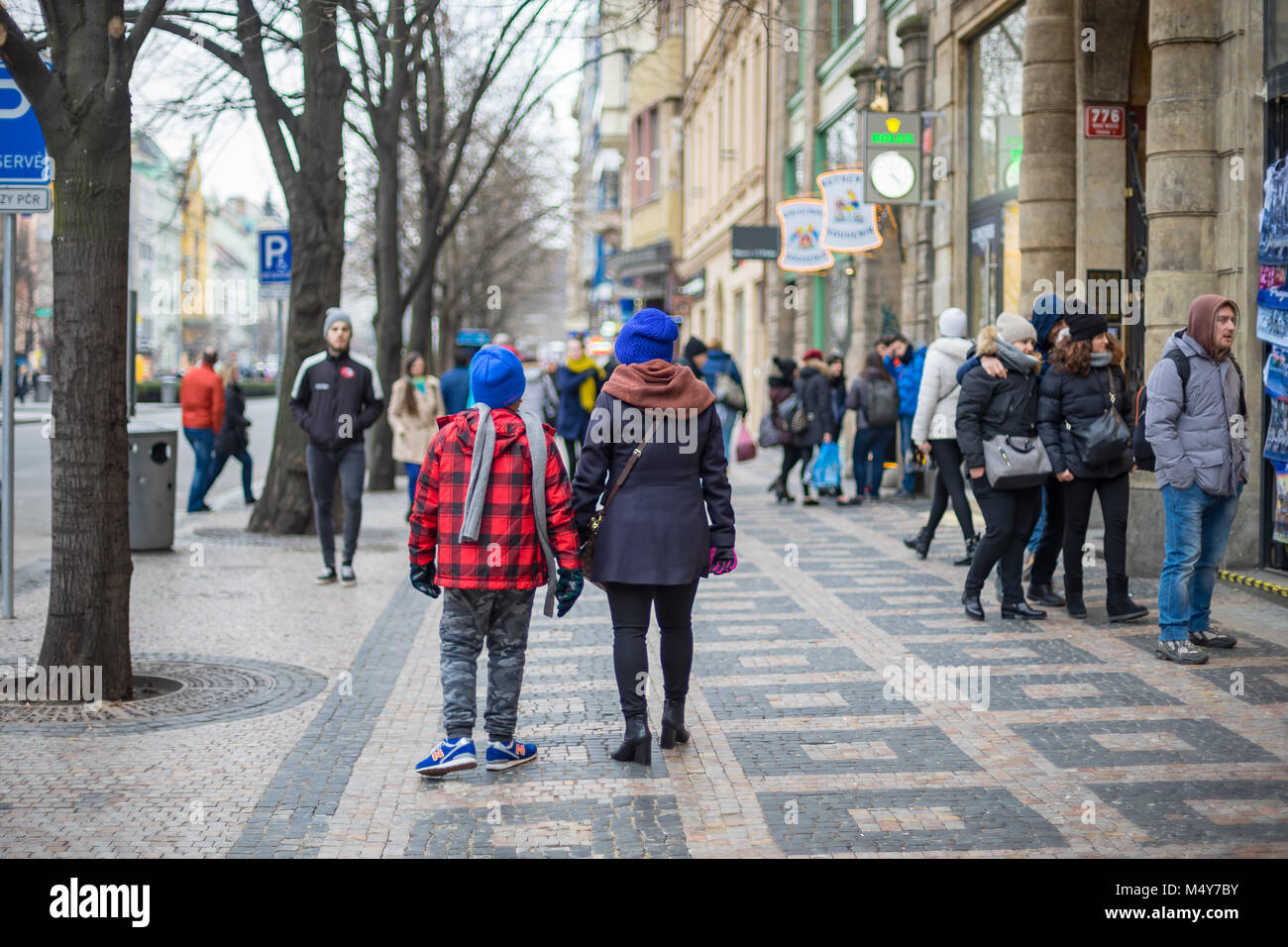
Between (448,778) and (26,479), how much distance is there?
59.0ft

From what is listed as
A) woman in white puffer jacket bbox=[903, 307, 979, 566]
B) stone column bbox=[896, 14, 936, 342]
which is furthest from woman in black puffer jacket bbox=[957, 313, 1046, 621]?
stone column bbox=[896, 14, 936, 342]

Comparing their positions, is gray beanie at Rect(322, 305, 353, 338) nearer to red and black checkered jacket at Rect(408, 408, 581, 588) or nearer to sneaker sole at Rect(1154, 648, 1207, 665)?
red and black checkered jacket at Rect(408, 408, 581, 588)

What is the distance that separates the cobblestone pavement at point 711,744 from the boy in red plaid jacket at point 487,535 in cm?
29

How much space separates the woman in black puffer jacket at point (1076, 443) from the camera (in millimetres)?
9445

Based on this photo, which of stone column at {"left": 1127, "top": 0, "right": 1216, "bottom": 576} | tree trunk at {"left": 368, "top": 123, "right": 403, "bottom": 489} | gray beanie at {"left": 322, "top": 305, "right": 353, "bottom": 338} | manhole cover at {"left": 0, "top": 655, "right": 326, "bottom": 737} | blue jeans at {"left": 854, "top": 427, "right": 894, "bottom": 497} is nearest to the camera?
manhole cover at {"left": 0, "top": 655, "right": 326, "bottom": 737}

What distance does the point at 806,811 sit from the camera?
5.54m

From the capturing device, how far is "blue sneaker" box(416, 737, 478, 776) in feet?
19.7

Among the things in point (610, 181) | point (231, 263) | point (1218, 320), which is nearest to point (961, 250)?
point (1218, 320)

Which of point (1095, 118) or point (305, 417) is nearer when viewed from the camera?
point (305, 417)

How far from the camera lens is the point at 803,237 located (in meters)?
22.8

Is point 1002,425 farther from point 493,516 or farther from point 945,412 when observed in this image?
point 493,516

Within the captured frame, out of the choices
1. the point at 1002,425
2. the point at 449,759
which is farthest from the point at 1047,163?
the point at 449,759

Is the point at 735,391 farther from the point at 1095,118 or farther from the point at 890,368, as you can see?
the point at 1095,118

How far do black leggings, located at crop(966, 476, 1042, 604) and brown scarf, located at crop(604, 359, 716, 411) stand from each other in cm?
368
